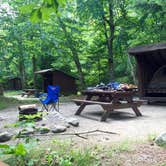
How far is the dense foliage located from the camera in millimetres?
13156

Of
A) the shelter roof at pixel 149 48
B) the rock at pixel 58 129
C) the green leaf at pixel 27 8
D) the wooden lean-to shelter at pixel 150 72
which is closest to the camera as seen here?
the green leaf at pixel 27 8

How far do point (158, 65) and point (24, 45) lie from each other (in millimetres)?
7468

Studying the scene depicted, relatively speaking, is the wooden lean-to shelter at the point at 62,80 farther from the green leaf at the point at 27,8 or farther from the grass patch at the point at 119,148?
the green leaf at the point at 27,8

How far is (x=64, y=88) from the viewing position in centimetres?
2097

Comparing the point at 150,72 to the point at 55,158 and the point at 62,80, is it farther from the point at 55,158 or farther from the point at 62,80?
the point at 62,80

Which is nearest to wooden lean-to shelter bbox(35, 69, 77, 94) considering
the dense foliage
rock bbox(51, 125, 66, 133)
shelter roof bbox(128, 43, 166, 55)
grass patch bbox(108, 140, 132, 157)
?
the dense foliage

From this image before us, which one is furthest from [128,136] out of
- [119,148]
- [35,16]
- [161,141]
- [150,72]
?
[150,72]

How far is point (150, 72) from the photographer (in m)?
12.0

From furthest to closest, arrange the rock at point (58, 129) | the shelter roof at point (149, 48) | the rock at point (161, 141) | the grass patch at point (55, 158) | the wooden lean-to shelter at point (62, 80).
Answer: the wooden lean-to shelter at point (62, 80), the shelter roof at point (149, 48), the rock at point (58, 129), the rock at point (161, 141), the grass patch at point (55, 158)

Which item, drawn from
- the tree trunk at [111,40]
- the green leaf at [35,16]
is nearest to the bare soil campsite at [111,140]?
the green leaf at [35,16]

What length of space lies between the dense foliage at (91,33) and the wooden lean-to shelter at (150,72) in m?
1.85

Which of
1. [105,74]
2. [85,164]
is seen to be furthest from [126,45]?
[85,164]

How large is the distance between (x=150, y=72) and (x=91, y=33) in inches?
276

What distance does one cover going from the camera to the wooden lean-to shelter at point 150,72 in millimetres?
→ 10717
